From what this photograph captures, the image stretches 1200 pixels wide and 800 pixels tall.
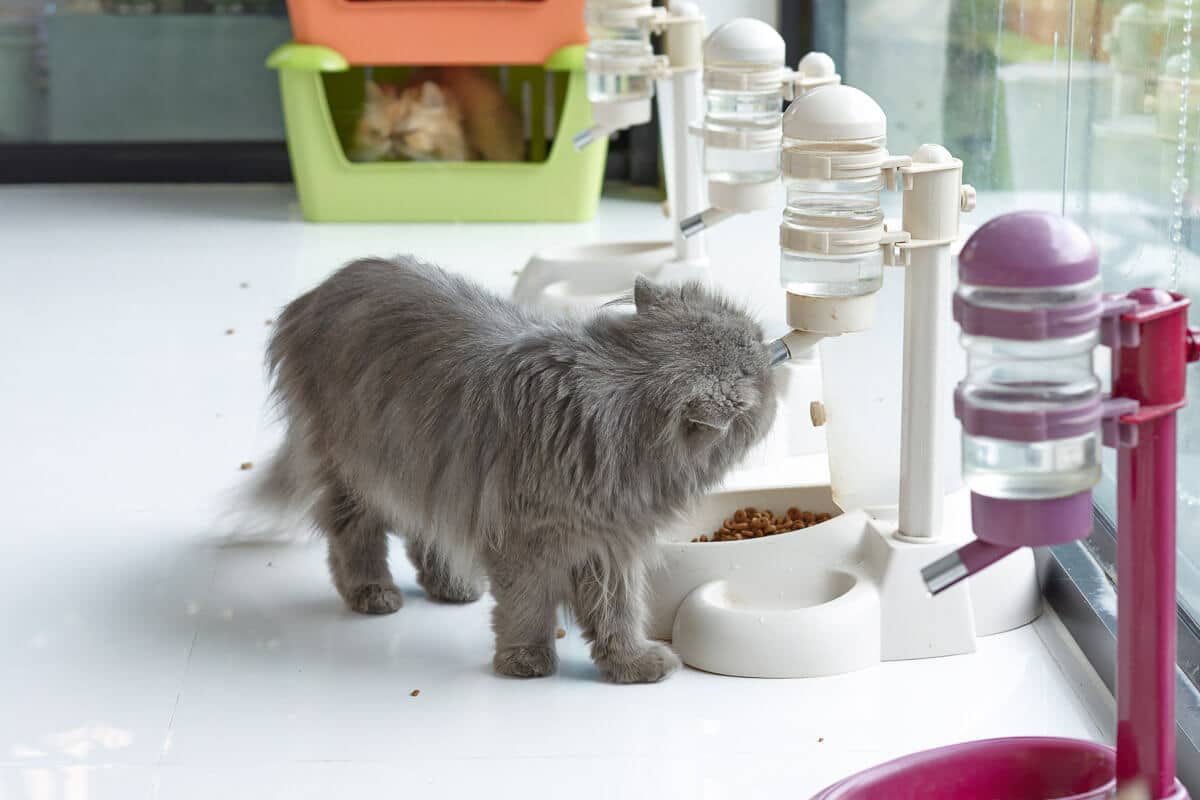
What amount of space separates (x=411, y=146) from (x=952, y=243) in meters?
2.40

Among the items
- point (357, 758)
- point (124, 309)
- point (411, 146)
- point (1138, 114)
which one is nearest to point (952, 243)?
point (1138, 114)

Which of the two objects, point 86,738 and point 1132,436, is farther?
point 86,738

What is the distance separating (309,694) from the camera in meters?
1.60

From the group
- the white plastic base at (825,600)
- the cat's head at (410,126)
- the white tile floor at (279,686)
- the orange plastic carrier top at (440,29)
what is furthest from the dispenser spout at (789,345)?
the cat's head at (410,126)

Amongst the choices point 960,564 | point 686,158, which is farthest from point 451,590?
point 686,158

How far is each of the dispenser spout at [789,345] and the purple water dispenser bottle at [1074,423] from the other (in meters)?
0.54

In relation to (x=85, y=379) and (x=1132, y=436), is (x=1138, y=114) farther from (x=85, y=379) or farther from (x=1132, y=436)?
(x=85, y=379)

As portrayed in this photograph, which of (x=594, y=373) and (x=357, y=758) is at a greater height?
(x=594, y=373)

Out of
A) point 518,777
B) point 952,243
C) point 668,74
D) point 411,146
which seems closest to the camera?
point 518,777

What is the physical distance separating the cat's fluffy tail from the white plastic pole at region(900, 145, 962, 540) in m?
0.72

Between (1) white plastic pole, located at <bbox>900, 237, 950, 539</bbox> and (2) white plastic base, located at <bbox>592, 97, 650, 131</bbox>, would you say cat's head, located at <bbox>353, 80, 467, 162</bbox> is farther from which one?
(1) white plastic pole, located at <bbox>900, 237, 950, 539</bbox>

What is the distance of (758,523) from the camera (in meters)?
1.79

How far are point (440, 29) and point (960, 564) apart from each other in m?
2.92

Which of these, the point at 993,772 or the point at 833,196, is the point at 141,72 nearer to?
the point at 833,196
